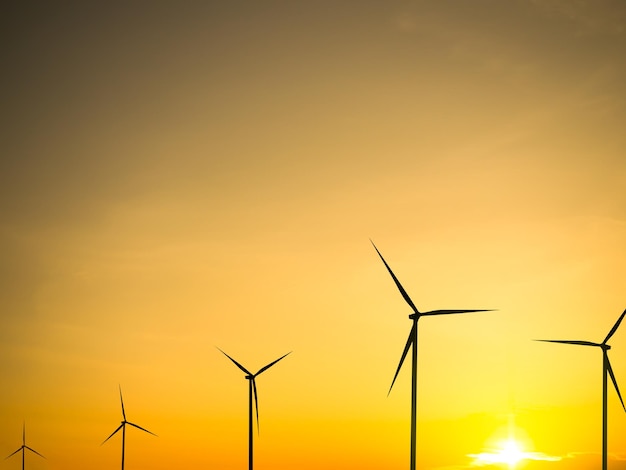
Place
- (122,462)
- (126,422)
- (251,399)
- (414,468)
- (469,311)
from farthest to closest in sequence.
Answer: (122,462)
(126,422)
(251,399)
(469,311)
(414,468)

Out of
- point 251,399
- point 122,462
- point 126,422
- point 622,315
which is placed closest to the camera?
point 622,315

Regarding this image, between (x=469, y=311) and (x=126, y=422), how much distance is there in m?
99.5

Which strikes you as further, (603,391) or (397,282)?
(603,391)

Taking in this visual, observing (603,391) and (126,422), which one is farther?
(126,422)

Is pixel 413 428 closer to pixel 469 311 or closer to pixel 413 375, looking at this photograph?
pixel 413 375

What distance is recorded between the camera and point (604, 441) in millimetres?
117875

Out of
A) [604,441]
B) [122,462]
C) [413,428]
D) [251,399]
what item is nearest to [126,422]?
[122,462]

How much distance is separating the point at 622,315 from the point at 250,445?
158ft

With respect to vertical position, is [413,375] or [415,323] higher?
[415,323]

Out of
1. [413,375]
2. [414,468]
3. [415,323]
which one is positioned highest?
[415,323]

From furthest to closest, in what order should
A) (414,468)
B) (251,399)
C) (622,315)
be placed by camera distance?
1. (251,399)
2. (622,315)
3. (414,468)

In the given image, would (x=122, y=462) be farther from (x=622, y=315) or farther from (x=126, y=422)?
(x=622, y=315)

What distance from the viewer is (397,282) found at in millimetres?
95750

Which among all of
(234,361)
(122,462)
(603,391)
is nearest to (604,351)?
(603,391)
